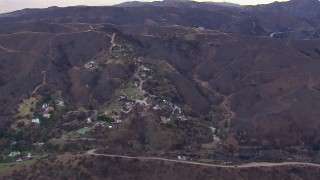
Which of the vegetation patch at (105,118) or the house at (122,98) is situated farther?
the house at (122,98)

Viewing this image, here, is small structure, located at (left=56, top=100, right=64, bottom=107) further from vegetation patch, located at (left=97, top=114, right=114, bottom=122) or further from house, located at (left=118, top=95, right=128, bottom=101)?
house, located at (left=118, top=95, right=128, bottom=101)

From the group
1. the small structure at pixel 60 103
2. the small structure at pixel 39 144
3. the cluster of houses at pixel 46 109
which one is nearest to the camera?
the small structure at pixel 39 144

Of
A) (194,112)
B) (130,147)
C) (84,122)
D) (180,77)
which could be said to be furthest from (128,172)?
(180,77)

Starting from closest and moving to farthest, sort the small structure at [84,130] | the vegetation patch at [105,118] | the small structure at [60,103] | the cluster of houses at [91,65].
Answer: the small structure at [84,130]
the vegetation patch at [105,118]
the small structure at [60,103]
the cluster of houses at [91,65]

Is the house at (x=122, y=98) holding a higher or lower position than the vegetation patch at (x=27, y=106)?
higher

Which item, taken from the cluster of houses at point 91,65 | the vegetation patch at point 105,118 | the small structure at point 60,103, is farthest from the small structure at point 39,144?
the cluster of houses at point 91,65

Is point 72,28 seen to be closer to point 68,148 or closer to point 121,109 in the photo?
point 121,109

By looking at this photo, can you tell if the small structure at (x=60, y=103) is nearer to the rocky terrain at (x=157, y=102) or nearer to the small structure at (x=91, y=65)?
the rocky terrain at (x=157, y=102)

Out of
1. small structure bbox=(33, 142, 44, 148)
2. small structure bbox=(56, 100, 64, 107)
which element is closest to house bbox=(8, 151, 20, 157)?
small structure bbox=(33, 142, 44, 148)
